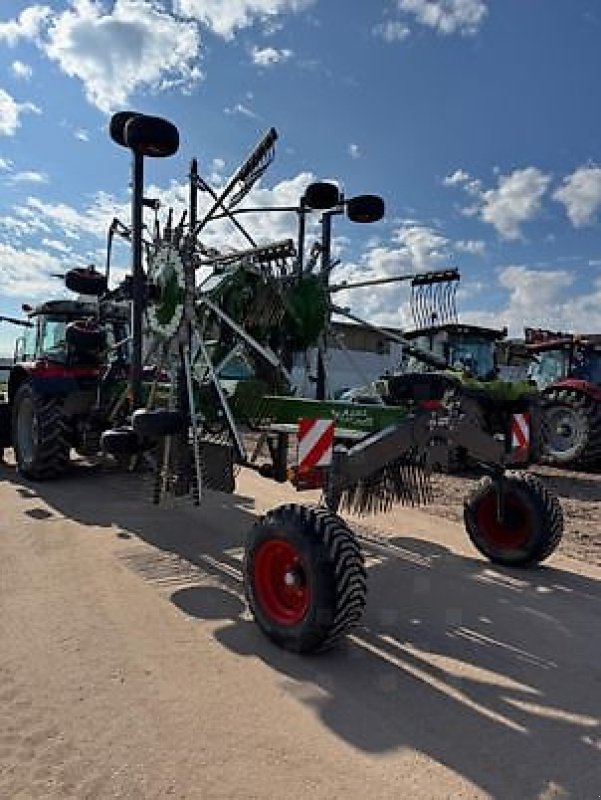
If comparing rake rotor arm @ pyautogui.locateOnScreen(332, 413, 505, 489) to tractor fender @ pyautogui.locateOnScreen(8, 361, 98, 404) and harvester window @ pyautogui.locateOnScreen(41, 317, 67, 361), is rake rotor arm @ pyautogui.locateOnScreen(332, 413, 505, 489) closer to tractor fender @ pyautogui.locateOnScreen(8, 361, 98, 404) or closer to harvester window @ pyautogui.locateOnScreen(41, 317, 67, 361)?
tractor fender @ pyautogui.locateOnScreen(8, 361, 98, 404)

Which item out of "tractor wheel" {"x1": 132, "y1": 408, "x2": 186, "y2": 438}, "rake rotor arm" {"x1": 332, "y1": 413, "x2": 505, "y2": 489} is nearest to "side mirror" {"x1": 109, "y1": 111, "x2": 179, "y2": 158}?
"tractor wheel" {"x1": 132, "y1": 408, "x2": 186, "y2": 438}

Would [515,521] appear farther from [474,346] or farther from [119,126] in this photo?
[474,346]

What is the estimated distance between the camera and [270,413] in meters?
5.07

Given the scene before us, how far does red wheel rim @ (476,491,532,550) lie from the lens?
17.3 ft

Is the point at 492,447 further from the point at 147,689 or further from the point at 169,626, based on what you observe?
the point at 147,689

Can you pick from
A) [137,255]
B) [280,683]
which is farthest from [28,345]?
[280,683]

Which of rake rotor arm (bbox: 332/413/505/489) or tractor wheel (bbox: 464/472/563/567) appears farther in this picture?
tractor wheel (bbox: 464/472/563/567)

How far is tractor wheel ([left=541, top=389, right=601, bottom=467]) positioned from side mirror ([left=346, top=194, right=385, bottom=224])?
5788mm

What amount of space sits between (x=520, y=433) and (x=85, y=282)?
5497 mm

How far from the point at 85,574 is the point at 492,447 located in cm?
270

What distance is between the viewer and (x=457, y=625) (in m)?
4.07

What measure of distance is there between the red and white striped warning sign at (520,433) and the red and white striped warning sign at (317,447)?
1.38m

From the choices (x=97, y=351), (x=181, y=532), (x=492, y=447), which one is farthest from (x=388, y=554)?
(x=97, y=351)

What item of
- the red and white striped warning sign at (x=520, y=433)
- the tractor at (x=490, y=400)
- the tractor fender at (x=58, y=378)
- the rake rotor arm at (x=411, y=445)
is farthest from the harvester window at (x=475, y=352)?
the rake rotor arm at (x=411, y=445)
